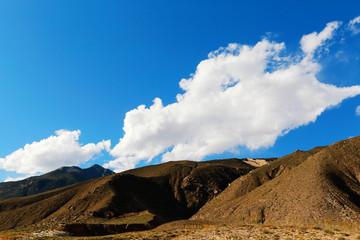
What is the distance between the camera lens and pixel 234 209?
2936 inches

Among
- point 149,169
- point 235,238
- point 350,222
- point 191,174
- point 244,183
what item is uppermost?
point 149,169

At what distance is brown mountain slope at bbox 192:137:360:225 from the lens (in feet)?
187

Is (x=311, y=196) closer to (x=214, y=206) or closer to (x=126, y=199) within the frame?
(x=214, y=206)

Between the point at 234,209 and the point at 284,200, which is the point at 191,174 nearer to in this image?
the point at 234,209

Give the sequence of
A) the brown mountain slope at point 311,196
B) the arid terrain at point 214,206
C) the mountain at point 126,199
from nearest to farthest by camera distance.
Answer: the arid terrain at point 214,206 → the brown mountain slope at point 311,196 → the mountain at point 126,199

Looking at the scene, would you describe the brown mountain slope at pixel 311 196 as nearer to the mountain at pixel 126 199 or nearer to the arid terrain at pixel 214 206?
the arid terrain at pixel 214 206

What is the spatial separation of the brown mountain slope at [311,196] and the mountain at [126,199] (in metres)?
26.3

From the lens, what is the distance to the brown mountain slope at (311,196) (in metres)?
56.9

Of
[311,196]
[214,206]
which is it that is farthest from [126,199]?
[311,196]

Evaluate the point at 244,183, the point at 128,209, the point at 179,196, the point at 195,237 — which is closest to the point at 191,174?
the point at 179,196

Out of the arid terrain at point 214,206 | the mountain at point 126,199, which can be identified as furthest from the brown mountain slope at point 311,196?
the mountain at point 126,199

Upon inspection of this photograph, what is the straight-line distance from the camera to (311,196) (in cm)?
6197

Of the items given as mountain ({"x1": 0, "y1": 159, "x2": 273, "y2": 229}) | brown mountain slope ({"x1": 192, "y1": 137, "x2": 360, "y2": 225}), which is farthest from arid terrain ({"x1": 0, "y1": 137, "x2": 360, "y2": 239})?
mountain ({"x1": 0, "y1": 159, "x2": 273, "y2": 229})

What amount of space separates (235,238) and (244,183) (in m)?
74.7
